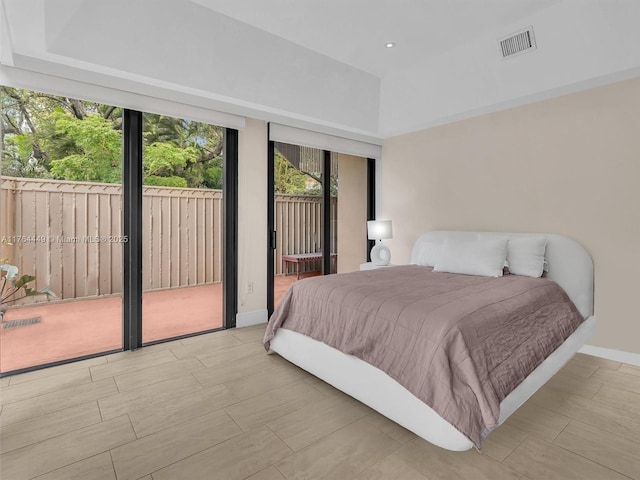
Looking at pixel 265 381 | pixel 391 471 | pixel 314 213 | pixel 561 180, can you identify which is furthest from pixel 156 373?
pixel 561 180

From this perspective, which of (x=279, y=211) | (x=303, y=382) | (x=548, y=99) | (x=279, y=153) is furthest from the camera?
(x=279, y=211)

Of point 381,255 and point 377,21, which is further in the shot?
point 381,255

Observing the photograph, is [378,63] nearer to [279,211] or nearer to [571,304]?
[279,211]

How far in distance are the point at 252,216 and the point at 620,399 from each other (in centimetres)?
332

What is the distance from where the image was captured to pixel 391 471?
1.61m

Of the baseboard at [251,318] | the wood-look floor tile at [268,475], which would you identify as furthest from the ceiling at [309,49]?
the wood-look floor tile at [268,475]

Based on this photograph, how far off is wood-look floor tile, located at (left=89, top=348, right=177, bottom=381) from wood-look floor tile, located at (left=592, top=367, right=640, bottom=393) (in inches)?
128

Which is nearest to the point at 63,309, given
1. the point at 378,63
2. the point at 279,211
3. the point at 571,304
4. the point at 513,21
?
the point at 279,211

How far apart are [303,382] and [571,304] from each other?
225cm

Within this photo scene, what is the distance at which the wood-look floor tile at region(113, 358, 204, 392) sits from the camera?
97.0 inches

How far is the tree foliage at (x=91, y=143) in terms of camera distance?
103 inches

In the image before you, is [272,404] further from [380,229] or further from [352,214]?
[352,214]

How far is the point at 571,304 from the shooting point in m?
2.88

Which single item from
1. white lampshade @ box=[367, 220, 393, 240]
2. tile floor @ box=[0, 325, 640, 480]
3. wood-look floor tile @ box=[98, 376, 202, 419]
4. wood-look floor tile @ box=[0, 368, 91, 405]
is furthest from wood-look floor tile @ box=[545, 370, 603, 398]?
wood-look floor tile @ box=[0, 368, 91, 405]
